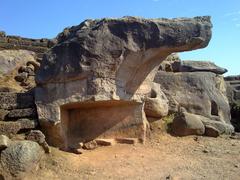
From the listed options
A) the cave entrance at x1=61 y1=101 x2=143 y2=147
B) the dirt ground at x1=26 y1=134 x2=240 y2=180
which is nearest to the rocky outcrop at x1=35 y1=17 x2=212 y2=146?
the cave entrance at x1=61 y1=101 x2=143 y2=147

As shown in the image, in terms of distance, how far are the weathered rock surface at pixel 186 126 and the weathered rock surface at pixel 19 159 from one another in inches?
131

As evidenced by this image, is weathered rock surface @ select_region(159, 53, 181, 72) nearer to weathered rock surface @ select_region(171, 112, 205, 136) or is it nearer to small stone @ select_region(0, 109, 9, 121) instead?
weathered rock surface @ select_region(171, 112, 205, 136)

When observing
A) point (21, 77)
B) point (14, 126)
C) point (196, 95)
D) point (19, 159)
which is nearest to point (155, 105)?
point (196, 95)

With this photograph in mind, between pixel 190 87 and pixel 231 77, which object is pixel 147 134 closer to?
pixel 190 87

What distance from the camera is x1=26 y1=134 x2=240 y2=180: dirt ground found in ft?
18.9

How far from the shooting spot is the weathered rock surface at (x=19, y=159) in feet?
17.4

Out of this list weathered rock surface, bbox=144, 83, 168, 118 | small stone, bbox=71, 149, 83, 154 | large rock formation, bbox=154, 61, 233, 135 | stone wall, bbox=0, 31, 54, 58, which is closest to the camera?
small stone, bbox=71, 149, 83, 154

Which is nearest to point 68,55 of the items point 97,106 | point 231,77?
point 97,106

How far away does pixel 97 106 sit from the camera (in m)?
7.24

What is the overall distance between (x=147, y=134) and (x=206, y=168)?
1664 millimetres

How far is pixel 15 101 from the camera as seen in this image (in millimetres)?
6828

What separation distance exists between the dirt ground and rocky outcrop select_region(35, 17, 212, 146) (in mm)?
517

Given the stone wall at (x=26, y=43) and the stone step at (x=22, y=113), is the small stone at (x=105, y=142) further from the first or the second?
the stone wall at (x=26, y=43)

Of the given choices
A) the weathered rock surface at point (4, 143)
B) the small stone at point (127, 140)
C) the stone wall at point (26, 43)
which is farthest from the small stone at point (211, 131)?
the stone wall at point (26, 43)
